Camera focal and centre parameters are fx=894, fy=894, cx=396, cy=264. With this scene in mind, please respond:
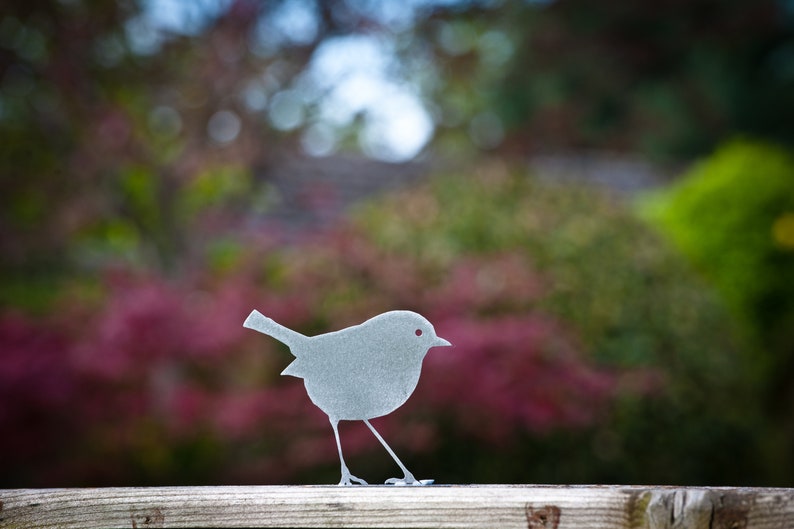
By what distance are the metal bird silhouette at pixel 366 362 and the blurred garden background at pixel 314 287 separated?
6.43 feet

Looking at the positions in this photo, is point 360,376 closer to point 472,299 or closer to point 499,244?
point 472,299

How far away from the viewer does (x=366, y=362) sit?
165 centimetres

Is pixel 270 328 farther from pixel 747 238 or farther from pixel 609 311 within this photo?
pixel 747 238

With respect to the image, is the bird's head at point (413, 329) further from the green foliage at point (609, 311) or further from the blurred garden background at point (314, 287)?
the green foliage at point (609, 311)

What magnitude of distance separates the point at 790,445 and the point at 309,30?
3.63 m

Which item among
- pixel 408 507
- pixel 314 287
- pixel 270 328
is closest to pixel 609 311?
pixel 314 287

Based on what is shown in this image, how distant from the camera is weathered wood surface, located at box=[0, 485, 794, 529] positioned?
1.31m

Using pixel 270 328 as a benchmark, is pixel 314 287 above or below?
above

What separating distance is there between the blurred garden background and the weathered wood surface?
221 cm

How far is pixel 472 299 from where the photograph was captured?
3.92 metres

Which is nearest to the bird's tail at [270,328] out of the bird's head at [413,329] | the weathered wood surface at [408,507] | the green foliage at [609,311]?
the bird's head at [413,329]

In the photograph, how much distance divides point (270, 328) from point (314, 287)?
251 centimetres

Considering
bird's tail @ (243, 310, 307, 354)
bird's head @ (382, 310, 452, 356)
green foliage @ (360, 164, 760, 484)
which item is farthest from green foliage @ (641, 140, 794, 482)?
bird's tail @ (243, 310, 307, 354)

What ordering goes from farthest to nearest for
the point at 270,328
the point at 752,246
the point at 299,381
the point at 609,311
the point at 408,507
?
the point at 752,246
the point at 609,311
the point at 299,381
the point at 270,328
the point at 408,507
